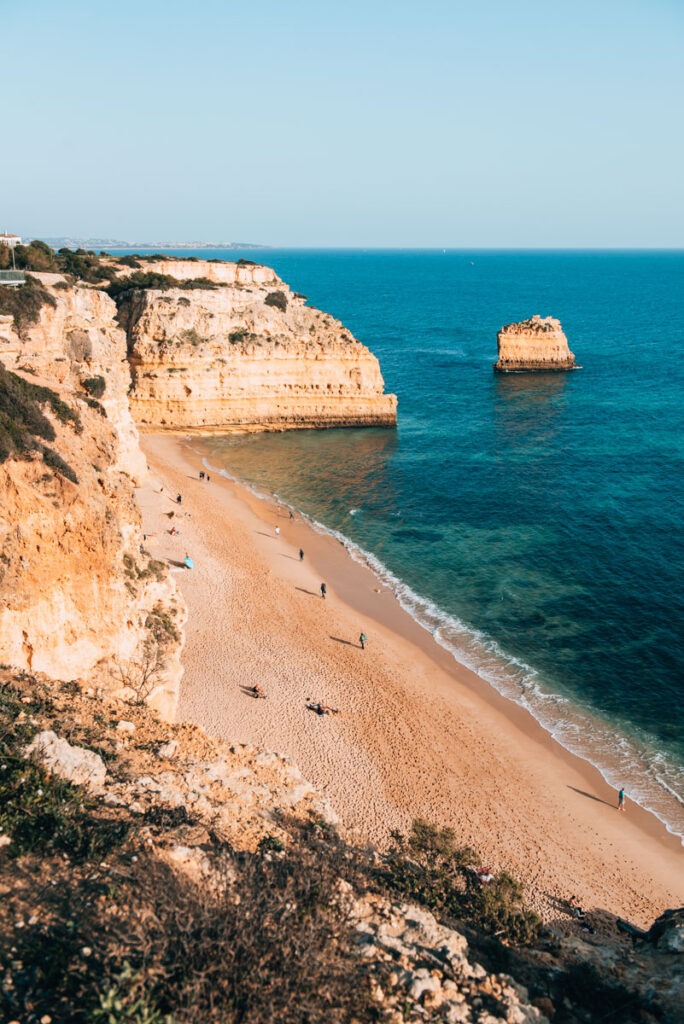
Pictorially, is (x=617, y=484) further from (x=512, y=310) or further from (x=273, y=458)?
(x=512, y=310)

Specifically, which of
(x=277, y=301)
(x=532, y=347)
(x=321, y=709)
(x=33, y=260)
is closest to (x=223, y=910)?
(x=321, y=709)

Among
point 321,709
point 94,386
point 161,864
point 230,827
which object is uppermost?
point 94,386

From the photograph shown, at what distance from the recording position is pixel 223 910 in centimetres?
768

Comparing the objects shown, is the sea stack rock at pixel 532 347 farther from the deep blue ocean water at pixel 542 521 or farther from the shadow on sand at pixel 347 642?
the shadow on sand at pixel 347 642

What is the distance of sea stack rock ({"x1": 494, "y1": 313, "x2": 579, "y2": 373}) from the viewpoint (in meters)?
78.9

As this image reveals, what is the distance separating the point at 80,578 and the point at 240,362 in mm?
40897

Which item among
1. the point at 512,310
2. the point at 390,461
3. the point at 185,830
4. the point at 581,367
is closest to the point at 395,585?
the point at 390,461

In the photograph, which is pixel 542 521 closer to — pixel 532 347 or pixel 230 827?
pixel 230 827

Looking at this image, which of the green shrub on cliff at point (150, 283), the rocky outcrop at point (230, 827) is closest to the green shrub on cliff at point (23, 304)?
the rocky outcrop at point (230, 827)

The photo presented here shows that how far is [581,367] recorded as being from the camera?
3196 inches

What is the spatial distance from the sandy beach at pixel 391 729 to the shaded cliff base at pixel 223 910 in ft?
13.2

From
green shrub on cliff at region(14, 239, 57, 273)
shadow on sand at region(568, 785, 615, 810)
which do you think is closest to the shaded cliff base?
shadow on sand at region(568, 785, 615, 810)

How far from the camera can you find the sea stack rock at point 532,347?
78.9 meters

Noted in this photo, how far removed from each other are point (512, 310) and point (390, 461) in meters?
94.2
